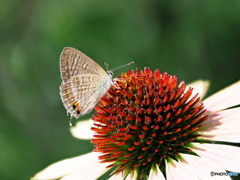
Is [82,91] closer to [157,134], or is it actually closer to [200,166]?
[157,134]

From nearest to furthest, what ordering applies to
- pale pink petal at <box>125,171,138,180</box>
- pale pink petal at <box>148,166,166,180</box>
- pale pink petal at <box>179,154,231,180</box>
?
1. pale pink petal at <box>179,154,231,180</box>
2. pale pink petal at <box>148,166,166,180</box>
3. pale pink petal at <box>125,171,138,180</box>

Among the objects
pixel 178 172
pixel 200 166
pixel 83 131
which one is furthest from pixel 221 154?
pixel 83 131

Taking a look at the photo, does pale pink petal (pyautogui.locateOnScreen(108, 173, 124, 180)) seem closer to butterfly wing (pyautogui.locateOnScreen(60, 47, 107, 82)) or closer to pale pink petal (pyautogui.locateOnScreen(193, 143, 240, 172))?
pale pink petal (pyautogui.locateOnScreen(193, 143, 240, 172))

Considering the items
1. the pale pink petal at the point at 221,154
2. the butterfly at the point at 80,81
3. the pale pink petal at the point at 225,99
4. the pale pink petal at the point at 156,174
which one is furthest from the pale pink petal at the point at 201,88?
the pale pink petal at the point at 156,174

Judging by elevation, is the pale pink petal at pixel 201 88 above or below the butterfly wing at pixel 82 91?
above

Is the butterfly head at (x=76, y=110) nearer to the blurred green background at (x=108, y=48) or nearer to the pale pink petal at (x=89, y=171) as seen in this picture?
the pale pink petal at (x=89, y=171)

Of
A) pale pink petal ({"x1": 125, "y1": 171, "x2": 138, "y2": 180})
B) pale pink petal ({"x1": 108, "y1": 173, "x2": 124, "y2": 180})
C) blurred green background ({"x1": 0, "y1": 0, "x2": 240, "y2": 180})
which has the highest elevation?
blurred green background ({"x1": 0, "y1": 0, "x2": 240, "y2": 180})

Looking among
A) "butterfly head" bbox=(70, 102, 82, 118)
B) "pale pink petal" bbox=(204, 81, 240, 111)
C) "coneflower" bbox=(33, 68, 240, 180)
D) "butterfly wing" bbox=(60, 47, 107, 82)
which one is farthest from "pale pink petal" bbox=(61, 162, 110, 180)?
"pale pink petal" bbox=(204, 81, 240, 111)

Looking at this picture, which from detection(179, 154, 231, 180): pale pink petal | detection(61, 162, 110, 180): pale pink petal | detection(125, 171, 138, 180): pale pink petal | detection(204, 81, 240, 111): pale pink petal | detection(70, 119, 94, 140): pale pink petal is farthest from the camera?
detection(70, 119, 94, 140): pale pink petal
